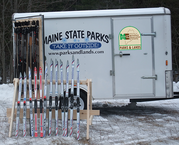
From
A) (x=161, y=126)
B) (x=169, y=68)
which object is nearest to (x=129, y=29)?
(x=169, y=68)

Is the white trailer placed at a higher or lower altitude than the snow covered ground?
higher

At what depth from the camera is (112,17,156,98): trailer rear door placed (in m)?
6.02

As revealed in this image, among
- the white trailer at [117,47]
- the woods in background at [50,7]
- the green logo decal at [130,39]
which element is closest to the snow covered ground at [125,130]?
the white trailer at [117,47]

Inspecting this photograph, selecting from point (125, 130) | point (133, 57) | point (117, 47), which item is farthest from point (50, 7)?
point (125, 130)

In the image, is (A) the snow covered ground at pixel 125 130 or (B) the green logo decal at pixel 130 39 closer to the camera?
(A) the snow covered ground at pixel 125 130

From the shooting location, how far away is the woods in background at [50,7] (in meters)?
14.0

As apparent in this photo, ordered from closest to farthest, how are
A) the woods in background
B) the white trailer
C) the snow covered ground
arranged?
the snow covered ground, the white trailer, the woods in background

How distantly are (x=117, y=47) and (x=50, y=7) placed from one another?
13.3m

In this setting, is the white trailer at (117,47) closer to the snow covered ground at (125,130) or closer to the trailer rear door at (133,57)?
the trailer rear door at (133,57)

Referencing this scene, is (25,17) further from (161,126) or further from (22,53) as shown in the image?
(161,126)

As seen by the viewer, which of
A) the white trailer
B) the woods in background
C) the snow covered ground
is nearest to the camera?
the snow covered ground

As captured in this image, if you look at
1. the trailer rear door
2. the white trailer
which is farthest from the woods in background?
the trailer rear door

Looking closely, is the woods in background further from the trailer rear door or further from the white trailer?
the trailer rear door

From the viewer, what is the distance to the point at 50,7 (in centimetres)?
1788
